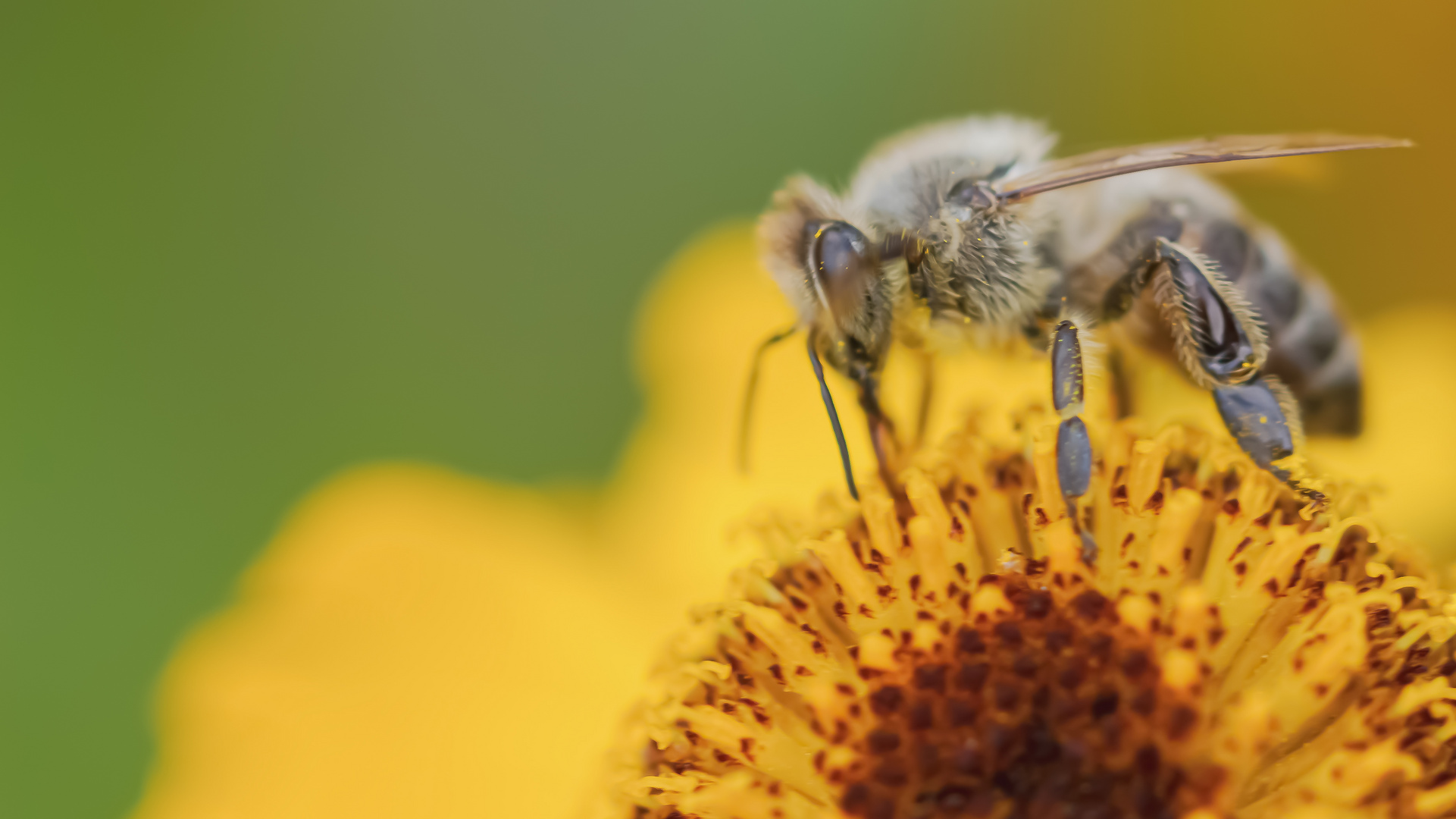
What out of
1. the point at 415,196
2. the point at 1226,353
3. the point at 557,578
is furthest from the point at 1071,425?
the point at 415,196

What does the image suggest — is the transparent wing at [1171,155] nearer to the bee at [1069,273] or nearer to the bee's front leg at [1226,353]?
the bee at [1069,273]

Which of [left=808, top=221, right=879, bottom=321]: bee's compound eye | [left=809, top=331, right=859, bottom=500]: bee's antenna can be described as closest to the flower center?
[left=809, top=331, right=859, bottom=500]: bee's antenna

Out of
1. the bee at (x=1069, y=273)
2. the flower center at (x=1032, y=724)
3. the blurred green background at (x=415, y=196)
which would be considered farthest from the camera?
the blurred green background at (x=415, y=196)

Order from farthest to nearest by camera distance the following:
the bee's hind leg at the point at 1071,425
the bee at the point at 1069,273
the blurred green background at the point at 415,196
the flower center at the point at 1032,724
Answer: the blurred green background at the point at 415,196
the bee at the point at 1069,273
the bee's hind leg at the point at 1071,425
the flower center at the point at 1032,724

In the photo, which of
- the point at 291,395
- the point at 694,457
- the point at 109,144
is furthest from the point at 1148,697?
the point at 109,144

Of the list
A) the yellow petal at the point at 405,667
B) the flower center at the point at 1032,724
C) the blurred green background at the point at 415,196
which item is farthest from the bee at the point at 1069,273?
the blurred green background at the point at 415,196

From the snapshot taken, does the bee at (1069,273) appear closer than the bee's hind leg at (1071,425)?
No

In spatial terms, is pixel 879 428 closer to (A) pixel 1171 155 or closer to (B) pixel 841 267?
(B) pixel 841 267

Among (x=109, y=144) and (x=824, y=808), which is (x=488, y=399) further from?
(x=824, y=808)
